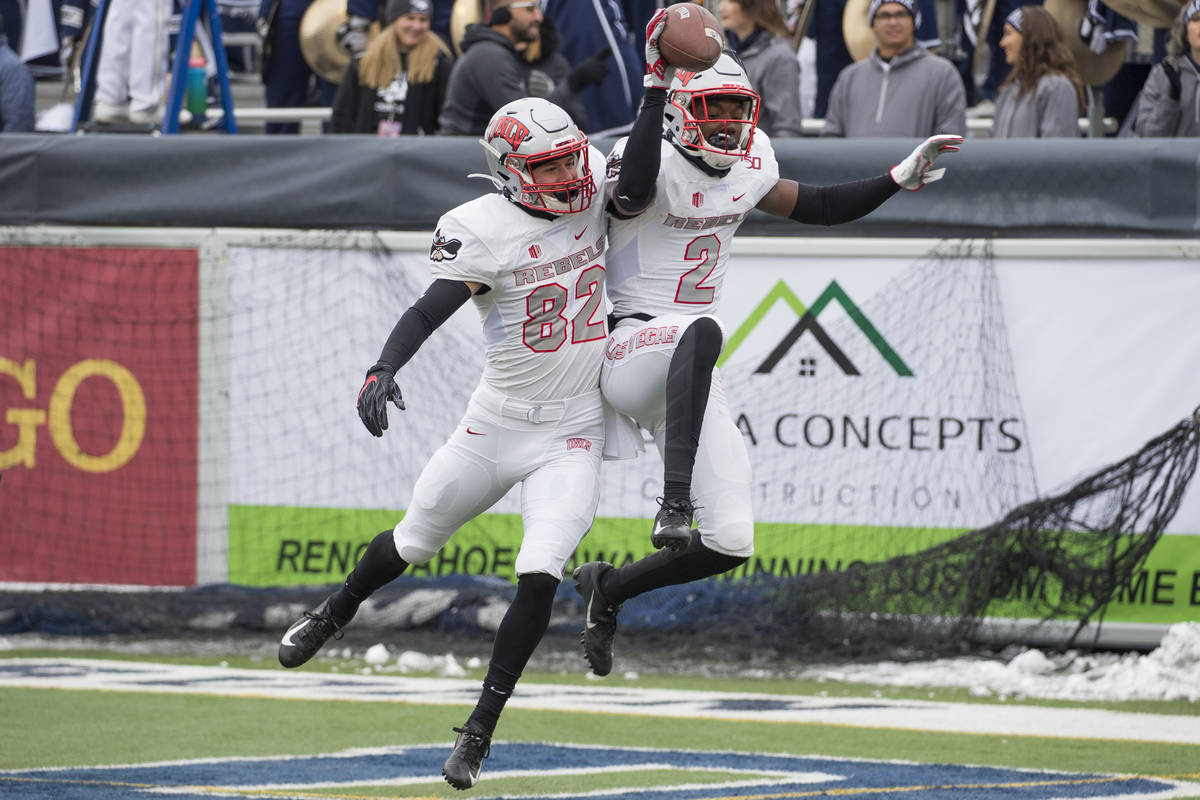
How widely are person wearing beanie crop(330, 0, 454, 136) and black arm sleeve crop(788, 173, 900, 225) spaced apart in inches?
169

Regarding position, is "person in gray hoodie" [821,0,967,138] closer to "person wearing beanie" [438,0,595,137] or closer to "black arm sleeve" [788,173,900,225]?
"person wearing beanie" [438,0,595,137]

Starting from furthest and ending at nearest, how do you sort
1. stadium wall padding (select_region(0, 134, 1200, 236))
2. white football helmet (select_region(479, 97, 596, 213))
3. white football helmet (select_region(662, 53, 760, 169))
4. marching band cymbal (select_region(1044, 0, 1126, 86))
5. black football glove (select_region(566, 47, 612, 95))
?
marching band cymbal (select_region(1044, 0, 1126, 86)) < black football glove (select_region(566, 47, 612, 95)) < stadium wall padding (select_region(0, 134, 1200, 236)) < white football helmet (select_region(662, 53, 760, 169)) < white football helmet (select_region(479, 97, 596, 213))

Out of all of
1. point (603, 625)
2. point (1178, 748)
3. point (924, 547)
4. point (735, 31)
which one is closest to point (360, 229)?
point (735, 31)

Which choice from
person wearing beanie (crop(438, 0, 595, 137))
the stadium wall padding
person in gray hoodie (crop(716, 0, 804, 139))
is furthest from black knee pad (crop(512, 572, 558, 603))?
person in gray hoodie (crop(716, 0, 804, 139))

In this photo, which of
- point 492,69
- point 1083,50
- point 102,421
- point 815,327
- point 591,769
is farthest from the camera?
point 1083,50

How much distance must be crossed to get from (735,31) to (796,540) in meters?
2.61

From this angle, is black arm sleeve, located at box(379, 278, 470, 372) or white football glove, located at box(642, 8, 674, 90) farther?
white football glove, located at box(642, 8, 674, 90)

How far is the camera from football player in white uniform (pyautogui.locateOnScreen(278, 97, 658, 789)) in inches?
221

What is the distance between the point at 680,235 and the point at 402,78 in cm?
455

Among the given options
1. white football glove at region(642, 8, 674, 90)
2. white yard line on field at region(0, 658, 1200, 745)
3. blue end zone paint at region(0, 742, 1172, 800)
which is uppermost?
white football glove at region(642, 8, 674, 90)

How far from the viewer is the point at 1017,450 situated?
8.64 meters

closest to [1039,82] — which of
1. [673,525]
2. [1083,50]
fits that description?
[1083,50]

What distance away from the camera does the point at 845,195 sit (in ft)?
19.8

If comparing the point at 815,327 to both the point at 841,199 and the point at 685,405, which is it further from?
the point at 685,405
